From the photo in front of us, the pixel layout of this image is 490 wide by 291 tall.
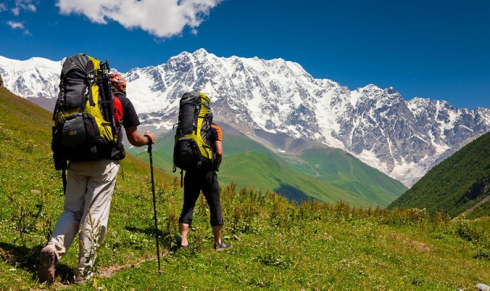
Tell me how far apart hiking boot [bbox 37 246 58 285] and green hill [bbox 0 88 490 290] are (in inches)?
7.1

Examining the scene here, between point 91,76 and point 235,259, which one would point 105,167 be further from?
point 235,259

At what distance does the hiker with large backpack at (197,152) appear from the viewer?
9625 millimetres

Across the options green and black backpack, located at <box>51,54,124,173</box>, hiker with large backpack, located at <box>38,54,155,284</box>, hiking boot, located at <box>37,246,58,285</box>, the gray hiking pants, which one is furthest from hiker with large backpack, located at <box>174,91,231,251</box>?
hiking boot, located at <box>37,246,58,285</box>

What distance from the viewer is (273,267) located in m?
Answer: 10.1

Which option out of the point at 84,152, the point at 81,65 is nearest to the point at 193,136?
the point at 84,152

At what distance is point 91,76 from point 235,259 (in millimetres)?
6265

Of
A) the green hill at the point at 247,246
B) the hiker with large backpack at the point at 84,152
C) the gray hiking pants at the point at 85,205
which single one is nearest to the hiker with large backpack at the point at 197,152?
the green hill at the point at 247,246

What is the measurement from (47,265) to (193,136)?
4.53m

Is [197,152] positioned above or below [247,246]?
above

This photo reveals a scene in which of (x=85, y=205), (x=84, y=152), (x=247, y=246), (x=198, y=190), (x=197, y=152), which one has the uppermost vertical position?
(x=197, y=152)

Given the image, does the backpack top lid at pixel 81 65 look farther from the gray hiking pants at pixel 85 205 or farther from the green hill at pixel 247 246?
the green hill at pixel 247 246

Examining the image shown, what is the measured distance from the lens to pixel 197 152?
9.59 m

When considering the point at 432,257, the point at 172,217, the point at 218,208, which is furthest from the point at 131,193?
the point at 432,257

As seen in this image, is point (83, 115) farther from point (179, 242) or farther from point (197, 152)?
point (179, 242)
